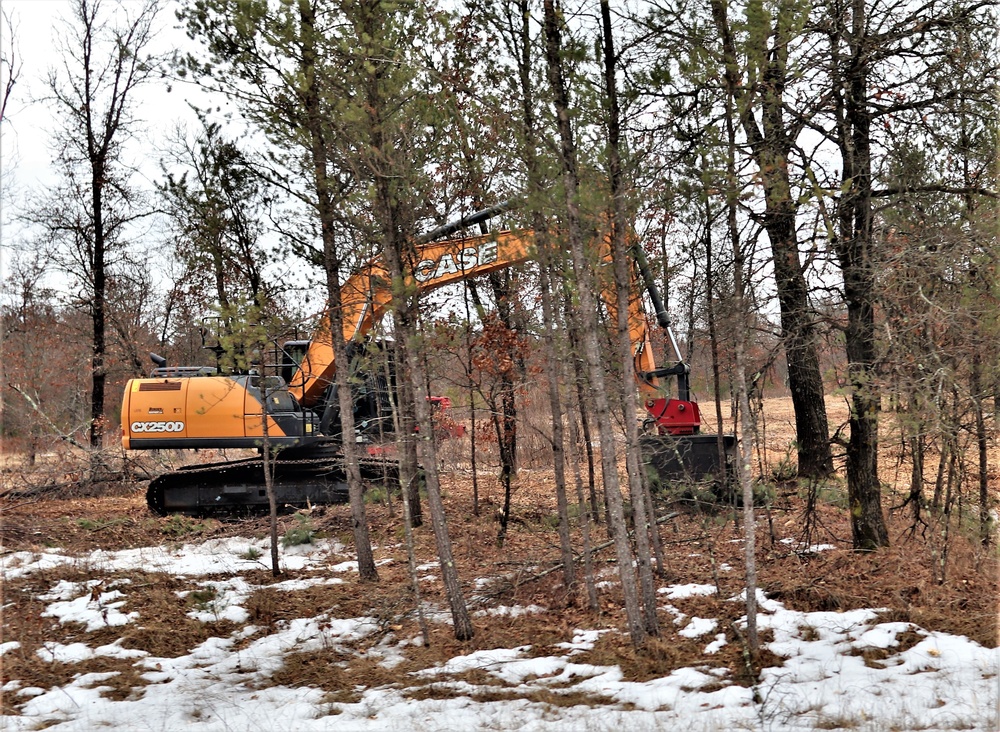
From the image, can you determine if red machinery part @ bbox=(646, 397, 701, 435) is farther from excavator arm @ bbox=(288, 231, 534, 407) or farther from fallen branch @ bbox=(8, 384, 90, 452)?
fallen branch @ bbox=(8, 384, 90, 452)

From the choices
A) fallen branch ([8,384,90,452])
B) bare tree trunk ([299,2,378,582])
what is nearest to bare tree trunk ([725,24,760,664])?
bare tree trunk ([299,2,378,582])

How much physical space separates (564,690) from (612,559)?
147 inches

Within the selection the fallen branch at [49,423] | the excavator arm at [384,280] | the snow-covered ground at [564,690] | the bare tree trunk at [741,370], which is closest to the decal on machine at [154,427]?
the fallen branch at [49,423]

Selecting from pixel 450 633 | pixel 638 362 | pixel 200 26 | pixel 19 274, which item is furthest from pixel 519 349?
pixel 19 274

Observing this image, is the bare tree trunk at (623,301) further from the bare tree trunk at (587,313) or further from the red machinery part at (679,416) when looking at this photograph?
the red machinery part at (679,416)

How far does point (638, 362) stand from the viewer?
448 inches

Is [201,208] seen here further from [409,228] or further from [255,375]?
[409,228]

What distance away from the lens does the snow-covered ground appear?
5.34 metres

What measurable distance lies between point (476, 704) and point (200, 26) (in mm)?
7104

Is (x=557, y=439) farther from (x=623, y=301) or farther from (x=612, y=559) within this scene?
(x=623, y=301)

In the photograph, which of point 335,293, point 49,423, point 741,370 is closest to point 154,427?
point 49,423

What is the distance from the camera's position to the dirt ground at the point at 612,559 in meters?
6.97

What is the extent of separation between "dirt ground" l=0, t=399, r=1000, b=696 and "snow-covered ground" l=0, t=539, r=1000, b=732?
11.5 inches

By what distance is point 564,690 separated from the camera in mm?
6066
